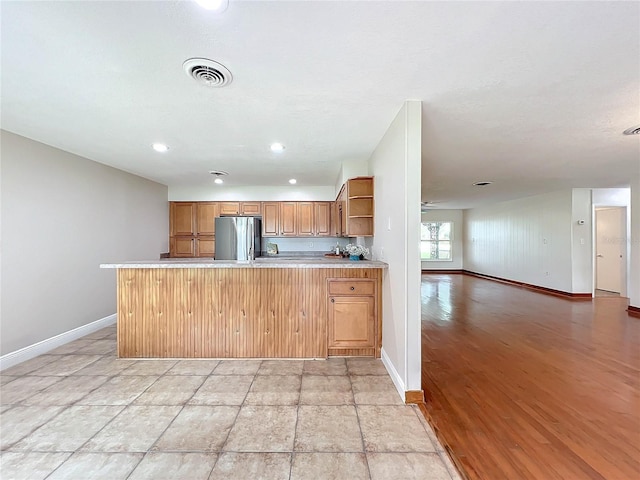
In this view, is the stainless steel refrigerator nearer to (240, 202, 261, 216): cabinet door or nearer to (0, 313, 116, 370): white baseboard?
(240, 202, 261, 216): cabinet door

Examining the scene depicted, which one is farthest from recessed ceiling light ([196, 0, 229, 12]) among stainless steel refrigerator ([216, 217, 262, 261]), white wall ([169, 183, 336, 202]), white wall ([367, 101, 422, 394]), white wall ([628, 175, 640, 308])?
white wall ([628, 175, 640, 308])

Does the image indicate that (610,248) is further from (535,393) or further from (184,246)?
(184,246)

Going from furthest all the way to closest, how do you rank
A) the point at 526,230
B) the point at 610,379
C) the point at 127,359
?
the point at 526,230 < the point at 127,359 < the point at 610,379

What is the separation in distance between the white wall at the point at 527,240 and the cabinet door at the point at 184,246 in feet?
26.1

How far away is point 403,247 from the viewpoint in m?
2.26

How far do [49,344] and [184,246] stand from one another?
109 inches

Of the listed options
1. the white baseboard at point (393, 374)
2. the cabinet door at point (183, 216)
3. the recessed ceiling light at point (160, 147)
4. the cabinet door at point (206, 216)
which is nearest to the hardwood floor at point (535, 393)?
the white baseboard at point (393, 374)

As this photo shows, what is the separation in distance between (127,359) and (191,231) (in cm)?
317

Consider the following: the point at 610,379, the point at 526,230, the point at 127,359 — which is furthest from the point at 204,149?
the point at 526,230

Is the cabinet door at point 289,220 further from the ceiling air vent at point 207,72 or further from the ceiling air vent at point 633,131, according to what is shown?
the ceiling air vent at point 633,131

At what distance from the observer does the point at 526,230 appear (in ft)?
23.5

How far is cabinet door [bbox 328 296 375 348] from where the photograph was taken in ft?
9.75

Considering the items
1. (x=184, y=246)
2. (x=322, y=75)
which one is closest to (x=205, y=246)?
(x=184, y=246)

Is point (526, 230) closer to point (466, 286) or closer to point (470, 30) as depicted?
point (466, 286)
